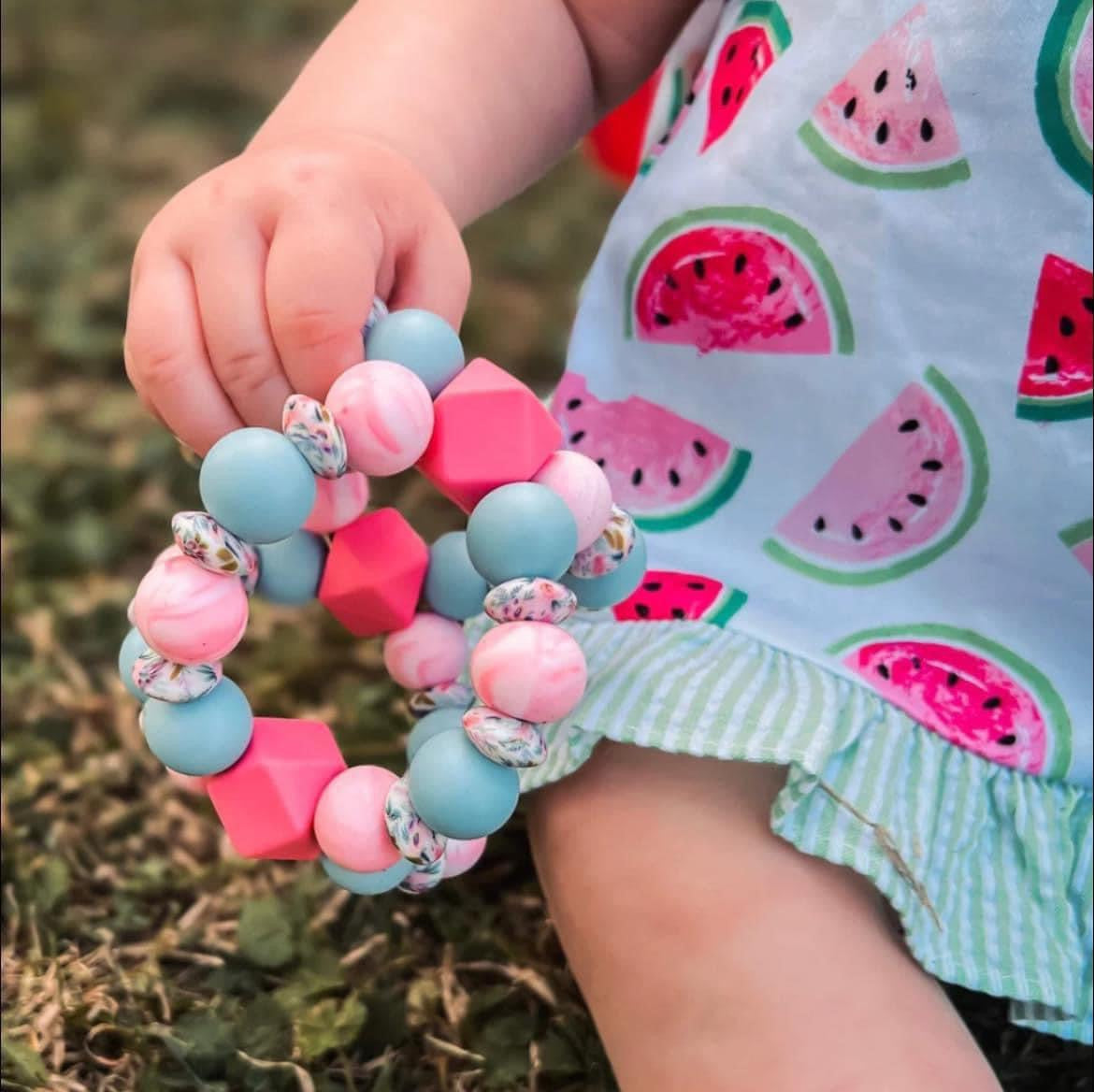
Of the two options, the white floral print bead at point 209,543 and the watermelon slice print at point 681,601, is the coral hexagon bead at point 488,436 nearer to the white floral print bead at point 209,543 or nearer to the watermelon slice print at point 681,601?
the white floral print bead at point 209,543

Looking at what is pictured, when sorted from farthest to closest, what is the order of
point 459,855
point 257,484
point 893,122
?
point 893,122, point 459,855, point 257,484

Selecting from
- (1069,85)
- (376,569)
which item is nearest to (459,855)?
(376,569)

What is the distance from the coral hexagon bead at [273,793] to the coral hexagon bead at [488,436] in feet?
0.46

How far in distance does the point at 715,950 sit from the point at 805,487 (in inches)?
10.6

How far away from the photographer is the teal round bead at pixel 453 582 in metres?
0.63

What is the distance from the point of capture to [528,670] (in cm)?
48

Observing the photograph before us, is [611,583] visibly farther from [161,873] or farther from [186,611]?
[161,873]

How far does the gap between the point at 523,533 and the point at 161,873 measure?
0.42 metres

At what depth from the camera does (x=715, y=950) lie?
0.64 m

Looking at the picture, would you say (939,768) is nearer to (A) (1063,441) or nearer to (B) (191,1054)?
(A) (1063,441)

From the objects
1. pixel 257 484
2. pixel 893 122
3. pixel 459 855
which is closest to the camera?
pixel 257 484

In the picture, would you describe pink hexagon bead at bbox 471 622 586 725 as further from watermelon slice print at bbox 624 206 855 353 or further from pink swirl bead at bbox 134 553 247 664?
watermelon slice print at bbox 624 206 855 353

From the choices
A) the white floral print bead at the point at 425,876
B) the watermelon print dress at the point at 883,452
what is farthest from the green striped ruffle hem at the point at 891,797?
the white floral print bead at the point at 425,876

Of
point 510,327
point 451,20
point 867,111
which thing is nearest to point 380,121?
point 451,20
